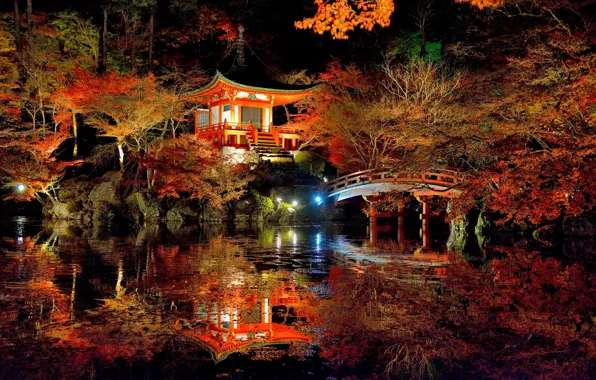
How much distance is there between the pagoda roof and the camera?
31312 millimetres

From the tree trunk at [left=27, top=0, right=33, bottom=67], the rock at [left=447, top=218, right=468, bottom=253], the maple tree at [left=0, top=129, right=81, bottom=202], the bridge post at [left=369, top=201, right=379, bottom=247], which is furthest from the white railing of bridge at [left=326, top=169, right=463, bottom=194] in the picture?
the tree trunk at [left=27, top=0, right=33, bottom=67]

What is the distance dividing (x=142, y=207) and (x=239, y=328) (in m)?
20.4

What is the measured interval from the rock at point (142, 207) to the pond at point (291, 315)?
1065 centimetres

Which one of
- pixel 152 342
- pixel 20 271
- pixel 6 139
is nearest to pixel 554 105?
pixel 152 342

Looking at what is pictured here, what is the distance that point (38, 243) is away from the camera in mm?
18188

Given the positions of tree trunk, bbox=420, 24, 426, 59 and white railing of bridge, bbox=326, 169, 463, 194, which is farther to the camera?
tree trunk, bbox=420, 24, 426, 59

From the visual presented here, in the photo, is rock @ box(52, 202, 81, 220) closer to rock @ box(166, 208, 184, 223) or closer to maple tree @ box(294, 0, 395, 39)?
rock @ box(166, 208, 184, 223)

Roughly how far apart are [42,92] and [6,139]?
10.5 ft

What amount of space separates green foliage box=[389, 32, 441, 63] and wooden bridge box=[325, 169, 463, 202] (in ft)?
38.9

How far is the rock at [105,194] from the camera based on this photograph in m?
27.0

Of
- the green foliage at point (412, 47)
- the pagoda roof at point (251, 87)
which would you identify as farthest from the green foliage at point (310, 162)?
the green foliage at point (412, 47)

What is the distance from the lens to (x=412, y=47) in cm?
3575

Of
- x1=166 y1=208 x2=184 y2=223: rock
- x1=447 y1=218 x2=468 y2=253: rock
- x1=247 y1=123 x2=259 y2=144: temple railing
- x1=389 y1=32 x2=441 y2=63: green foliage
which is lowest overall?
x1=447 y1=218 x2=468 y2=253: rock

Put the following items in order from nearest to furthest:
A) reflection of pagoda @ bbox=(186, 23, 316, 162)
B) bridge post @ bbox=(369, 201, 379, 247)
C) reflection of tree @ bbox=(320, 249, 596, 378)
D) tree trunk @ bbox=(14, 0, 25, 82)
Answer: reflection of tree @ bbox=(320, 249, 596, 378) → bridge post @ bbox=(369, 201, 379, 247) → tree trunk @ bbox=(14, 0, 25, 82) → reflection of pagoda @ bbox=(186, 23, 316, 162)
